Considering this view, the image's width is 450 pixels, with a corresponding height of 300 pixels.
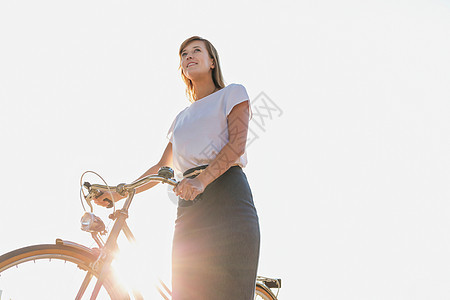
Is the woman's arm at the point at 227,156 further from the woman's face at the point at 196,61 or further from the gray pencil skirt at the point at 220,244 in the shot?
the woman's face at the point at 196,61

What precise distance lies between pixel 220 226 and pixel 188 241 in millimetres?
210

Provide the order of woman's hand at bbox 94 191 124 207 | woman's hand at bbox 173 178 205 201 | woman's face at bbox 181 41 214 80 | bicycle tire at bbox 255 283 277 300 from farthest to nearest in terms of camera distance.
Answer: bicycle tire at bbox 255 283 277 300, woman's face at bbox 181 41 214 80, woman's hand at bbox 94 191 124 207, woman's hand at bbox 173 178 205 201

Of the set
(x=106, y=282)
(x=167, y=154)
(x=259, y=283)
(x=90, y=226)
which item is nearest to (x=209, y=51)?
(x=167, y=154)

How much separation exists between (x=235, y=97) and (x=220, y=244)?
2.32ft

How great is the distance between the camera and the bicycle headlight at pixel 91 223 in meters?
1.77

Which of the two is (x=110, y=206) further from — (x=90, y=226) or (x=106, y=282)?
(x=106, y=282)

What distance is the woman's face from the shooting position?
2.30m

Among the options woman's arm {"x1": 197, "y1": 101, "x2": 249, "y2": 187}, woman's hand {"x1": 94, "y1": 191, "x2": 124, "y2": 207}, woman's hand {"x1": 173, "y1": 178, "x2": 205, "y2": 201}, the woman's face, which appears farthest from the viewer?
the woman's face

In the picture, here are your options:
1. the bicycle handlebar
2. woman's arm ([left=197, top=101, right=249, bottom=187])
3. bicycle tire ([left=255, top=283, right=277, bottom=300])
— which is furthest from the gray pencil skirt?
bicycle tire ([left=255, top=283, right=277, bottom=300])

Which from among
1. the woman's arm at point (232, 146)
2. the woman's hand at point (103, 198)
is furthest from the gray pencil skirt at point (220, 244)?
the woman's hand at point (103, 198)

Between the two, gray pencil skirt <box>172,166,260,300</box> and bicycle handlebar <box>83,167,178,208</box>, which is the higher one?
bicycle handlebar <box>83,167,178,208</box>

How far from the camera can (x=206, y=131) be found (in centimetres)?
206

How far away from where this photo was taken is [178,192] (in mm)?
1736

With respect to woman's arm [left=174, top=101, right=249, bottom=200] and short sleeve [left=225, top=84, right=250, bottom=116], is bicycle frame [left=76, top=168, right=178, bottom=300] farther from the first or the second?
short sleeve [left=225, top=84, right=250, bottom=116]
